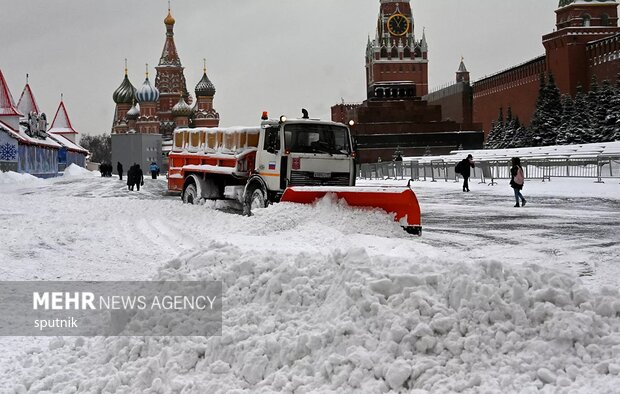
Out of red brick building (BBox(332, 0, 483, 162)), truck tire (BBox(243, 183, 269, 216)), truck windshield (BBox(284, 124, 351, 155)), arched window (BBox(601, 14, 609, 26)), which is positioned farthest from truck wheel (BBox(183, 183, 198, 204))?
arched window (BBox(601, 14, 609, 26))

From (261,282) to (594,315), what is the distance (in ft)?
9.50

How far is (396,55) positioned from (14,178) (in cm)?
7667

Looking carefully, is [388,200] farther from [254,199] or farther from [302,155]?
[254,199]

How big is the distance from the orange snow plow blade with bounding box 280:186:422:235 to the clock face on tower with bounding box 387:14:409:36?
9934cm

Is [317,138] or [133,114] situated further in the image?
[133,114]

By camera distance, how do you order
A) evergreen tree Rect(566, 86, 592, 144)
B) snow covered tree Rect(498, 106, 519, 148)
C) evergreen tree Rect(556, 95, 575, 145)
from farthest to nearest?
1. snow covered tree Rect(498, 106, 519, 148)
2. evergreen tree Rect(556, 95, 575, 145)
3. evergreen tree Rect(566, 86, 592, 144)

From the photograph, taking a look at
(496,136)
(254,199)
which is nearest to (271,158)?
(254,199)

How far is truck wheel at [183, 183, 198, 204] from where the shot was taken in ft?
66.0

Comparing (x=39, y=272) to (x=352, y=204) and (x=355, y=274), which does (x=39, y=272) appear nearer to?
(x=352, y=204)

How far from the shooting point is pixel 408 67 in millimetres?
111188

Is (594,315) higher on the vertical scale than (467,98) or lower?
lower

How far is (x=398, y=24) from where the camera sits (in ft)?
359

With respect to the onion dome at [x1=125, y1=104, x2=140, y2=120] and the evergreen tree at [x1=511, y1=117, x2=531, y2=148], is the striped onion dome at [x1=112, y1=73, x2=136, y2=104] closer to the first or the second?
the onion dome at [x1=125, y1=104, x2=140, y2=120]

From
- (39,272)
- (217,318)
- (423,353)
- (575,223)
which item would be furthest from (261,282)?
(575,223)
